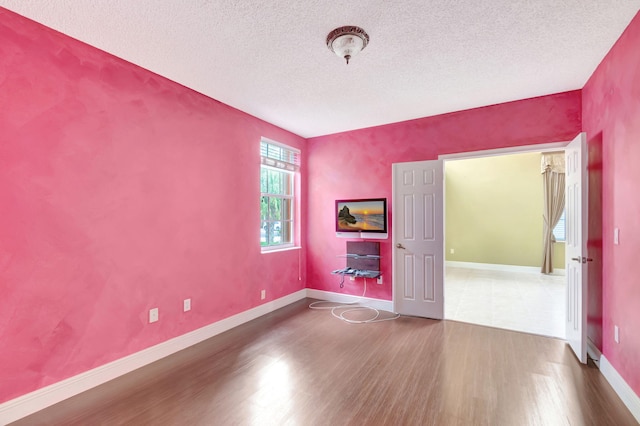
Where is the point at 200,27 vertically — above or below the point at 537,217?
above

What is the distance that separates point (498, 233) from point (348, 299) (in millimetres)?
5077

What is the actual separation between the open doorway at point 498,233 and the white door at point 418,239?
4.00 ft

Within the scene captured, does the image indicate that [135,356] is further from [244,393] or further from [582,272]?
[582,272]

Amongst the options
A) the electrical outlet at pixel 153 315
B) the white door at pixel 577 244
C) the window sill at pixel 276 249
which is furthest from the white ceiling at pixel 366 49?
the electrical outlet at pixel 153 315

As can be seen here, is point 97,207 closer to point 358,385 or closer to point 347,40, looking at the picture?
point 347,40

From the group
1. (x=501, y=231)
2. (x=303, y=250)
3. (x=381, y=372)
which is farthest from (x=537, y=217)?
(x=381, y=372)

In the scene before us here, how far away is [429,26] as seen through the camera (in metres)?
2.11

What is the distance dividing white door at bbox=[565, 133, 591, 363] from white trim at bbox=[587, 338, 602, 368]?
11 cm

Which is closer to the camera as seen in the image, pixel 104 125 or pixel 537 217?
pixel 104 125

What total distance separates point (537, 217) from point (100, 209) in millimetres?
8488

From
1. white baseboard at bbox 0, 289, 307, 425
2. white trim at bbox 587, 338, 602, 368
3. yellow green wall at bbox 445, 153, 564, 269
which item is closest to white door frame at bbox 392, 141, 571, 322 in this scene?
white trim at bbox 587, 338, 602, 368

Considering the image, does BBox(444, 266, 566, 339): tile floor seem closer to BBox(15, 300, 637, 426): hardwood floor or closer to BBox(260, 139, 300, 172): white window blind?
BBox(15, 300, 637, 426): hardwood floor

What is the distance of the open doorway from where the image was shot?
18.5 ft

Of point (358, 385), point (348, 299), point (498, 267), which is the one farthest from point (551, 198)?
point (358, 385)
